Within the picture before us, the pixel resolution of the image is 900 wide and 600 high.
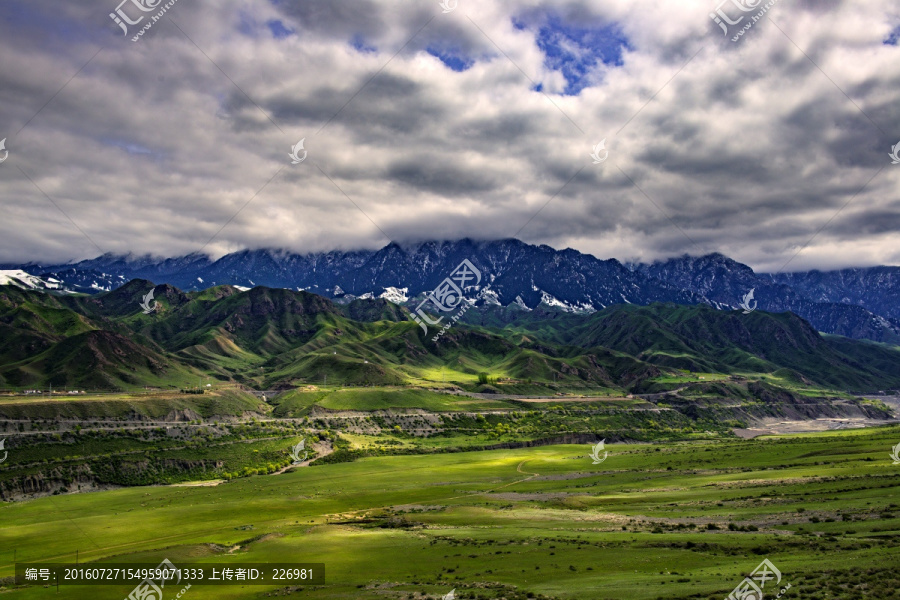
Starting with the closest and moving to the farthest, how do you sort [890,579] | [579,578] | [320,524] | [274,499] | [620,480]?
[890,579], [579,578], [320,524], [274,499], [620,480]

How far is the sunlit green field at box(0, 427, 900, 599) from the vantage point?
58.2 metres

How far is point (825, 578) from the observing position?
5041 cm

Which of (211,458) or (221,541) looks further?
(211,458)

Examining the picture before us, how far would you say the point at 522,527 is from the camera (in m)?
88.2

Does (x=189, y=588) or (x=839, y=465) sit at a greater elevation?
(x=189, y=588)

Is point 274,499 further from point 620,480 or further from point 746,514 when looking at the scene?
point 746,514

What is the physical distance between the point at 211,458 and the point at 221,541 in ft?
280

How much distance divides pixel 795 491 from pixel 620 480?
41.3 m

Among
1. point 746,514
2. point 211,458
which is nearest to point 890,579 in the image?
point 746,514

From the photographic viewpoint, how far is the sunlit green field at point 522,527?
58.2m

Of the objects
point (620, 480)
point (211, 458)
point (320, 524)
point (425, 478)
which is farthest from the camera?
point (211, 458)

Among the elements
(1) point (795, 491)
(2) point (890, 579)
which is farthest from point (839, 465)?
(2) point (890, 579)

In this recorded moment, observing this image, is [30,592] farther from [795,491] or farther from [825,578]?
[795,491]

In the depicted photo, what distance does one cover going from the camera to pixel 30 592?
65562 millimetres
